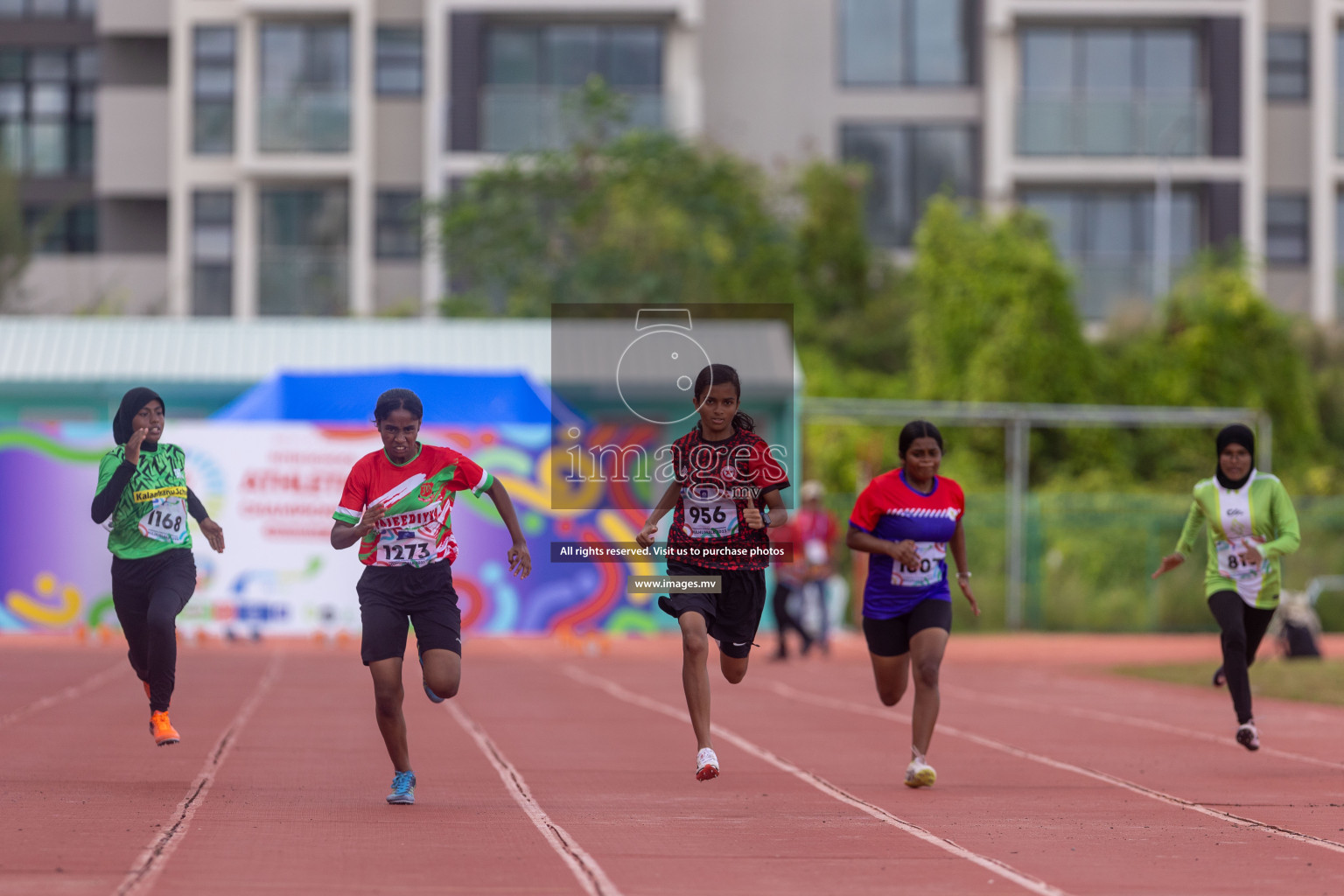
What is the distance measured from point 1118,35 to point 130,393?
3584cm

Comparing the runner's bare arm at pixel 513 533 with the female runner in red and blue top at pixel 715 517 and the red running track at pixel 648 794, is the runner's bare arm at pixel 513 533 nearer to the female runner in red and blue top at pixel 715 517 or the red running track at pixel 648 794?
the female runner in red and blue top at pixel 715 517

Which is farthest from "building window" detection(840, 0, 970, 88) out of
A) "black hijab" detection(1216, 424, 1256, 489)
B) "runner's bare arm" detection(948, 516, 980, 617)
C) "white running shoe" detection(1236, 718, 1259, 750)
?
"runner's bare arm" detection(948, 516, 980, 617)

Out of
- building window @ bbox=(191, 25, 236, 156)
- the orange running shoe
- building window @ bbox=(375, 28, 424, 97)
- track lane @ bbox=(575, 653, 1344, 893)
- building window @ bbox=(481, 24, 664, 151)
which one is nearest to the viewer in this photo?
track lane @ bbox=(575, 653, 1344, 893)

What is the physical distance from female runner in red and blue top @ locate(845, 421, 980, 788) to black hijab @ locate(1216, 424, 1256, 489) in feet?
7.24

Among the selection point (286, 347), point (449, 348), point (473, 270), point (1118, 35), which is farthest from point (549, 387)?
point (1118, 35)

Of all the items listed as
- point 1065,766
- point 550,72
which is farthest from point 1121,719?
point 550,72

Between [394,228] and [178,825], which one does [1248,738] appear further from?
[394,228]

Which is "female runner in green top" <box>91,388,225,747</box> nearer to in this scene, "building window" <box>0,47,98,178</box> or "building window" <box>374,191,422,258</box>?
"building window" <box>374,191,422,258</box>

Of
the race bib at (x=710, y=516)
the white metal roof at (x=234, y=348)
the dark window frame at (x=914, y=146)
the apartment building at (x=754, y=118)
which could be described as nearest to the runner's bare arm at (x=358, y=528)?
the race bib at (x=710, y=516)

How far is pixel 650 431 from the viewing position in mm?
26500

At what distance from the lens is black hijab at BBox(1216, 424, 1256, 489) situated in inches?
463

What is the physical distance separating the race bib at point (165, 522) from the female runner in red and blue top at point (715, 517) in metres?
2.75

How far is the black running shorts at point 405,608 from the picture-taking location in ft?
29.7

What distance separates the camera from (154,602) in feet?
33.8
